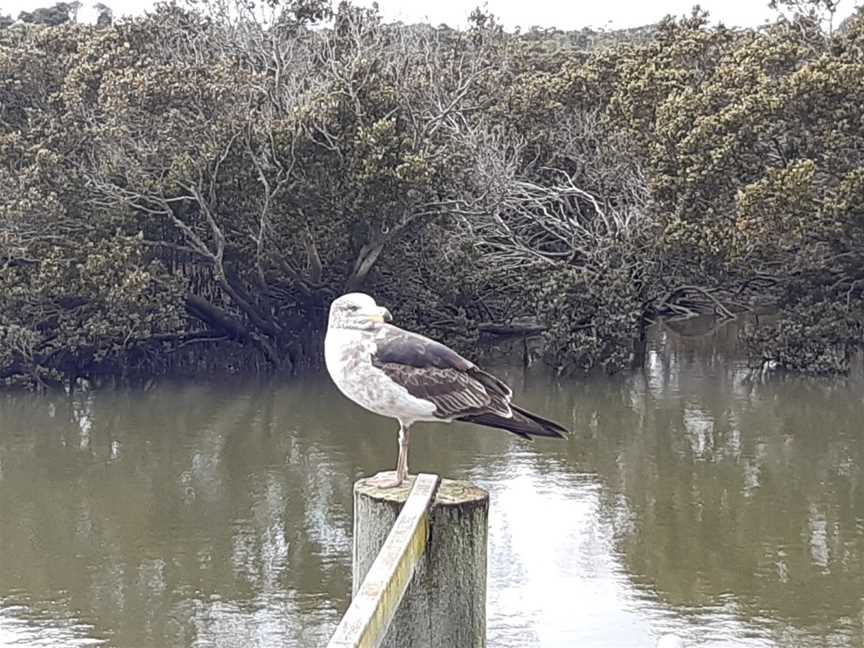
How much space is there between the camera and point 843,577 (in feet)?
26.1

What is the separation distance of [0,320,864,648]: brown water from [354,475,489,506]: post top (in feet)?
13.5

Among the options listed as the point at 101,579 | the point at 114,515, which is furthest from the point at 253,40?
the point at 101,579

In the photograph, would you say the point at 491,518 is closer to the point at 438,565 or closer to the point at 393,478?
the point at 393,478

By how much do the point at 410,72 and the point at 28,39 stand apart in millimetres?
5382

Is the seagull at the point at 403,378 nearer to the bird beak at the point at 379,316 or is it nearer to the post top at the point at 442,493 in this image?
the bird beak at the point at 379,316

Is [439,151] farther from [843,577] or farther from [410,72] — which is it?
[843,577]

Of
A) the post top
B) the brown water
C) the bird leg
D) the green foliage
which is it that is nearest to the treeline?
the green foliage

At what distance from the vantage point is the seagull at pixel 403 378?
3.53m

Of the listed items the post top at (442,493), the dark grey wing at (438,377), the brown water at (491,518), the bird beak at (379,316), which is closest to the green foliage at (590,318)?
the brown water at (491,518)

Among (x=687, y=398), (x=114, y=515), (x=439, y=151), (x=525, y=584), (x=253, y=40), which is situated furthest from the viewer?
(x=253, y=40)

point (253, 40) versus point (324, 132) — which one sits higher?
point (253, 40)

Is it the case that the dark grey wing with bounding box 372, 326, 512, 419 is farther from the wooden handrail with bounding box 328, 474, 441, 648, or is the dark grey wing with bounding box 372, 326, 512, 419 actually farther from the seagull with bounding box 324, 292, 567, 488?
the wooden handrail with bounding box 328, 474, 441, 648

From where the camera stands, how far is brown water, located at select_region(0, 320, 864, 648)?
23.9 feet

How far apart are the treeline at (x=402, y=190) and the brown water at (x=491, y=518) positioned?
1442mm
